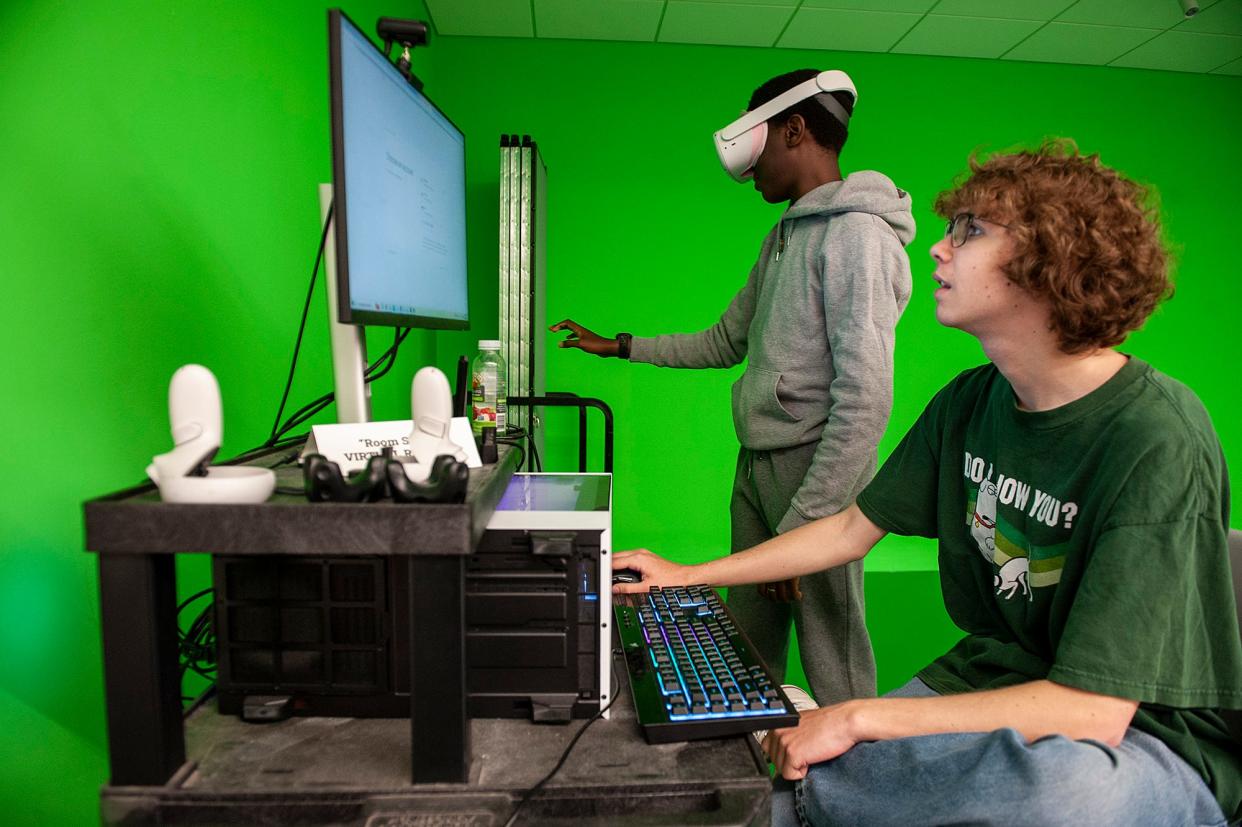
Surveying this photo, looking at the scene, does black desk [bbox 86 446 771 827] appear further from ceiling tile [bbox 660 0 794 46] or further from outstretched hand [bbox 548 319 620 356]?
ceiling tile [bbox 660 0 794 46]

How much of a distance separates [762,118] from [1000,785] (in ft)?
4.76

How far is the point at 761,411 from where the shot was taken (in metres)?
1.65

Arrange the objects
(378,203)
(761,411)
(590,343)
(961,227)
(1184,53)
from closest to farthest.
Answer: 1. (378,203)
2. (961,227)
3. (761,411)
4. (590,343)
5. (1184,53)

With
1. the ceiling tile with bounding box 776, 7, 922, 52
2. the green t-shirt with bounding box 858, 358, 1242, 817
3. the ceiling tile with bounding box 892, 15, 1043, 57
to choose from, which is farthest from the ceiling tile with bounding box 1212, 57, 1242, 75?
the green t-shirt with bounding box 858, 358, 1242, 817

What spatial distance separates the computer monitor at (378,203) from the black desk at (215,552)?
283 millimetres

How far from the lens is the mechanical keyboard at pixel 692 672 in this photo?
2.22 ft

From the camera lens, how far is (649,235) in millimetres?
3311

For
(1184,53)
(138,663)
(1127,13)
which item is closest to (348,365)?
(138,663)

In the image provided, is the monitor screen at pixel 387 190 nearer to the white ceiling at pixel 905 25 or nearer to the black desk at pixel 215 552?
the black desk at pixel 215 552

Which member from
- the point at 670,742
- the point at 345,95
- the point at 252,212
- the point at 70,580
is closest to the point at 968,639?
the point at 670,742

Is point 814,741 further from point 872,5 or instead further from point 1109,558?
point 872,5

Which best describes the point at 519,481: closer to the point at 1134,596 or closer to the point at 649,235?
the point at 1134,596

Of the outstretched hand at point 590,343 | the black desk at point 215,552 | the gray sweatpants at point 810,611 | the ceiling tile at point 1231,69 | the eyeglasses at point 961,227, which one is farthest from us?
the ceiling tile at point 1231,69

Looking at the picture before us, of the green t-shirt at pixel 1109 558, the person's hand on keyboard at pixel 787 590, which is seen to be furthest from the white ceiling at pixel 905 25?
the green t-shirt at pixel 1109 558
